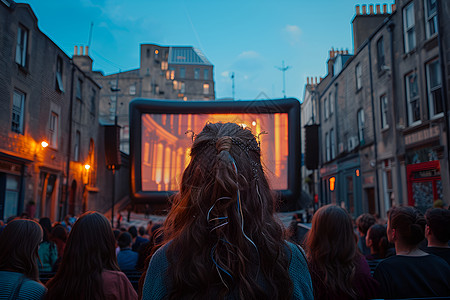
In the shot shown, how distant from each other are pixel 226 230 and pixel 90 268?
1.38 metres

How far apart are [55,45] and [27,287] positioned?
1623 cm

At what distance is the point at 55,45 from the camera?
1625cm

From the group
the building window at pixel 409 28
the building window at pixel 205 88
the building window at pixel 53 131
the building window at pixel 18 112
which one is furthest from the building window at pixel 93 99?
the building window at pixel 205 88

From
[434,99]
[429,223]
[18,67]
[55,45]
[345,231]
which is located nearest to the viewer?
[345,231]

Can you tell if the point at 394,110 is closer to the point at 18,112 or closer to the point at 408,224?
the point at 408,224

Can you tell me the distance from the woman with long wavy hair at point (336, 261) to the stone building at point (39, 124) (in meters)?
12.3

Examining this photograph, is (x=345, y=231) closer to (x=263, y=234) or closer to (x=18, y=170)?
(x=263, y=234)

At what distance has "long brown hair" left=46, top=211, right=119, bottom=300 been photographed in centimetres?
222

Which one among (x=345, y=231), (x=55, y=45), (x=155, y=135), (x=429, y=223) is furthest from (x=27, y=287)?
(x=55, y=45)

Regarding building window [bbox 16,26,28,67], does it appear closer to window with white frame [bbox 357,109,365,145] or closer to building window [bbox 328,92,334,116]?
window with white frame [bbox 357,109,365,145]

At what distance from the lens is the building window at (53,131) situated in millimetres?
16016

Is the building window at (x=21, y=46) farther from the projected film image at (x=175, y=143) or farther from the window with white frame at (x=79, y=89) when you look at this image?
the projected film image at (x=175, y=143)

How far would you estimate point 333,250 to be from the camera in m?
2.43

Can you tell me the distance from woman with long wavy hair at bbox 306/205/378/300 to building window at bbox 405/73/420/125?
12.5 metres
